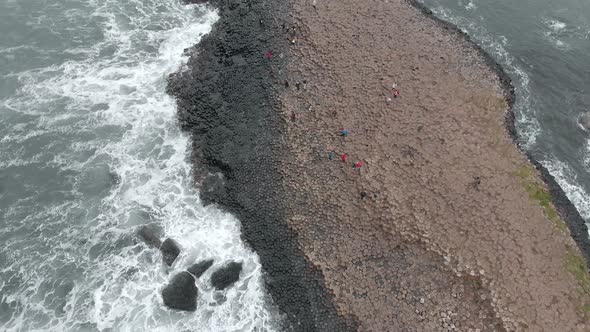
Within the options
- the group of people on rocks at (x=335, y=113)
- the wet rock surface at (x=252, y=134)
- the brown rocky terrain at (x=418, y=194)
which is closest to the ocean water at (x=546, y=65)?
the brown rocky terrain at (x=418, y=194)

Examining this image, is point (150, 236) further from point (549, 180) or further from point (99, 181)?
point (549, 180)

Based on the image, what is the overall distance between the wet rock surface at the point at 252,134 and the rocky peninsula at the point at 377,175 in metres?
0.16

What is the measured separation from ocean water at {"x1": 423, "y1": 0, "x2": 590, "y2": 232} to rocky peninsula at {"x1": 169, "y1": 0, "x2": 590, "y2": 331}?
11.4ft

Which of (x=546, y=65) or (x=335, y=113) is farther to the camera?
(x=546, y=65)

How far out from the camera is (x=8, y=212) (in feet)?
153

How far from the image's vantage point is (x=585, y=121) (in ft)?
181

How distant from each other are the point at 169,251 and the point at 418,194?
24.2 metres

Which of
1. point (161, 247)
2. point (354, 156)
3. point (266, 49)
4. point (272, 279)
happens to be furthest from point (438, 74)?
point (161, 247)

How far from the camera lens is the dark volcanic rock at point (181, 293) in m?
41.1

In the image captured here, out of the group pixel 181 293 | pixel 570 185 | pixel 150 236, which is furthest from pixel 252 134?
pixel 570 185

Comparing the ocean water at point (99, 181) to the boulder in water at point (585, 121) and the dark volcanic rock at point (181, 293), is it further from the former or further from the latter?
the boulder in water at point (585, 121)

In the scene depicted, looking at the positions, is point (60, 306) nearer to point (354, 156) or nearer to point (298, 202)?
point (298, 202)

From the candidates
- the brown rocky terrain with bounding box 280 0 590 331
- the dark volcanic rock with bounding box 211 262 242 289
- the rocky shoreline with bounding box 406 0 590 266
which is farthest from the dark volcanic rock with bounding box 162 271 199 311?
the rocky shoreline with bounding box 406 0 590 266

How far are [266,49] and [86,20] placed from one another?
88.7 feet
